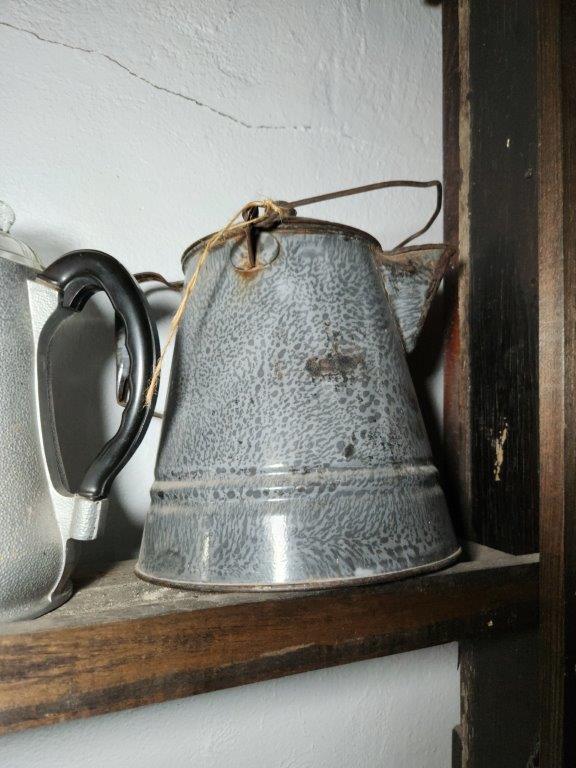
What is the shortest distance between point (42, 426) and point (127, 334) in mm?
84

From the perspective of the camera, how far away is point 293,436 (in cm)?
45

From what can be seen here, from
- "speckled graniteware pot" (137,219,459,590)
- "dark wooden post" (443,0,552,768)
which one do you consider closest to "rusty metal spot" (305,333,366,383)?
"speckled graniteware pot" (137,219,459,590)

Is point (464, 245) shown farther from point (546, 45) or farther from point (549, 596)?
point (549, 596)

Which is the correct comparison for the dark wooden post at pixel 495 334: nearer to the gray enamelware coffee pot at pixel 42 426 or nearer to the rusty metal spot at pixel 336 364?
the rusty metal spot at pixel 336 364

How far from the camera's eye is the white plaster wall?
60 centimetres

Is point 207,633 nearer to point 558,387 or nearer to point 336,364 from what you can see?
point 336,364

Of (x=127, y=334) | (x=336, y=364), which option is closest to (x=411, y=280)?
(x=336, y=364)

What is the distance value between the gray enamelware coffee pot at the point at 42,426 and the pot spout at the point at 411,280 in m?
0.20

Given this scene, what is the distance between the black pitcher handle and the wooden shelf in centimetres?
9

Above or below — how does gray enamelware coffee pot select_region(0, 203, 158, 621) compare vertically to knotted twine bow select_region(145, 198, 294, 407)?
below

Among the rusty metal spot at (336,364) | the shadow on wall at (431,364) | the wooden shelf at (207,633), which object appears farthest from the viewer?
the shadow on wall at (431,364)

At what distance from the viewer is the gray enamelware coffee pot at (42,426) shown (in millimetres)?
407

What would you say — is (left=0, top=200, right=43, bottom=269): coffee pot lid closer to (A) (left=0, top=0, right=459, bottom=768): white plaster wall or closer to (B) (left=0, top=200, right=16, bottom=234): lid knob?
(B) (left=0, top=200, right=16, bottom=234): lid knob

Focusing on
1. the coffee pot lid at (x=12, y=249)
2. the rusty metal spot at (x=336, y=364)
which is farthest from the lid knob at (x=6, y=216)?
the rusty metal spot at (x=336, y=364)
